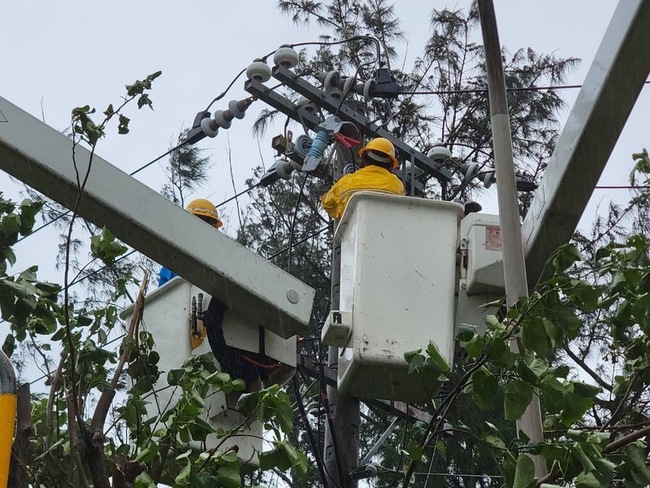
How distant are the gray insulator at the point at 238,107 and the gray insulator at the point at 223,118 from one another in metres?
0.04

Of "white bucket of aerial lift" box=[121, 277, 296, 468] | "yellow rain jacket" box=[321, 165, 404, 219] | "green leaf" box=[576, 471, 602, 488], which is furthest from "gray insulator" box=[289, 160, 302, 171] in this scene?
"green leaf" box=[576, 471, 602, 488]

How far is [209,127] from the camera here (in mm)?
8898

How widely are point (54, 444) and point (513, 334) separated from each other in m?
1.59

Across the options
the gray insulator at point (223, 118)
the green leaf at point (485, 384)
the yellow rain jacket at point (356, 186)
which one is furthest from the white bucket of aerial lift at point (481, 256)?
the gray insulator at point (223, 118)

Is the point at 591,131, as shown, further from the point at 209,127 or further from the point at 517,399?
the point at 209,127

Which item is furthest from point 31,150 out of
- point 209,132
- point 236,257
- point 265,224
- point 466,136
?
point 466,136

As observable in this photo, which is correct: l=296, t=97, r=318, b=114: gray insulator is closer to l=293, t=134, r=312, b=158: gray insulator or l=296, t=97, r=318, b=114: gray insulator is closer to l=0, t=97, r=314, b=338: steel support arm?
l=293, t=134, r=312, b=158: gray insulator

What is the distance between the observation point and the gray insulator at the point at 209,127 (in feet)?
29.0

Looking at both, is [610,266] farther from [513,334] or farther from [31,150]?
[31,150]

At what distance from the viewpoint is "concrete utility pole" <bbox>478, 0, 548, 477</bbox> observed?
15.3ft

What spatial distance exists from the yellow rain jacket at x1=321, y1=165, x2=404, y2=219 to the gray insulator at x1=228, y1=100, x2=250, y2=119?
1.90 m

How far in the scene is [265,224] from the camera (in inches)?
520

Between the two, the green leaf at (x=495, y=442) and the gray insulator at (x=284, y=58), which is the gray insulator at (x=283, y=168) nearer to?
the gray insulator at (x=284, y=58)

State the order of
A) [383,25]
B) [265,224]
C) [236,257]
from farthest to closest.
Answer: [383,25] < [265,224] < [236,257]
